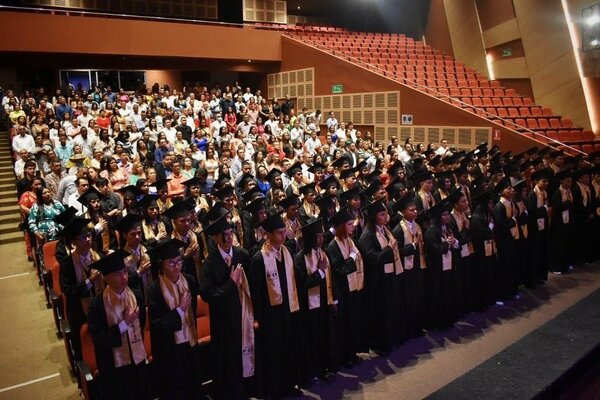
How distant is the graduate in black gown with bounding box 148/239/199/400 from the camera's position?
3885mm

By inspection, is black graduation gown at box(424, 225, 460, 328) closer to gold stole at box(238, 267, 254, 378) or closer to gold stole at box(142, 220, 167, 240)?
gold stole at box(238, 267, 254, 378)

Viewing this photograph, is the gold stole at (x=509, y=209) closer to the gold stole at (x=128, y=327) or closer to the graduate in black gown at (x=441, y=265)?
the graduate in black gown at (x=441, y=265)

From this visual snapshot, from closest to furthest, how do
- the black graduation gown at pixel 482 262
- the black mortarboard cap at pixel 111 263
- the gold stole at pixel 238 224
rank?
1. the black mortarboard cap at pixel 111 263
2. the black graduation gown at pixel 482 262
3. the gold stole at pixel 238 224

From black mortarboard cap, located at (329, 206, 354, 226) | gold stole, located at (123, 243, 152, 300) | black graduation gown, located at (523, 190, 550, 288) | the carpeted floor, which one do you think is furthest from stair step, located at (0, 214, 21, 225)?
black graduation gown, located at (523, 190, 550, 288)

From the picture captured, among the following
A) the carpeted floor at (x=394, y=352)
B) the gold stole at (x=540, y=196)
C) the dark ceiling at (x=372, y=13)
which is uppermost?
the dark ceiling at (x=372, y=13)

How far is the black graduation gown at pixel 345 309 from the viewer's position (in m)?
4.88

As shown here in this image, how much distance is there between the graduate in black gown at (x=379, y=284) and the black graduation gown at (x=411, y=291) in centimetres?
16

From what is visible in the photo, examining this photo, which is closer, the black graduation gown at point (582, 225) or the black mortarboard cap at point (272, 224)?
the black mortarboard cap at point (272, 224)

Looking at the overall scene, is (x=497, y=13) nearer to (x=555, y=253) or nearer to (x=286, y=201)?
(x=555, y=253)

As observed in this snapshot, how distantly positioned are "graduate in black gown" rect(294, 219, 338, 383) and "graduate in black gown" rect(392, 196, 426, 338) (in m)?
1.10

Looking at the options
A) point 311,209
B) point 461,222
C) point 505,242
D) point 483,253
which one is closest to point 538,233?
point 505,242

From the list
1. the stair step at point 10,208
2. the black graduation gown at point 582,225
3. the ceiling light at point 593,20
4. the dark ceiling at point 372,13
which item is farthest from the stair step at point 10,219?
the dark ceiling at point 372,13

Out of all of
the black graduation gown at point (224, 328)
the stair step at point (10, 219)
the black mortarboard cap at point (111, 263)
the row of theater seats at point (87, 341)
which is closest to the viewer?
the black mortarboard cap at point (111, 263)

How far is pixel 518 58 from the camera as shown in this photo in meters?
16.9
